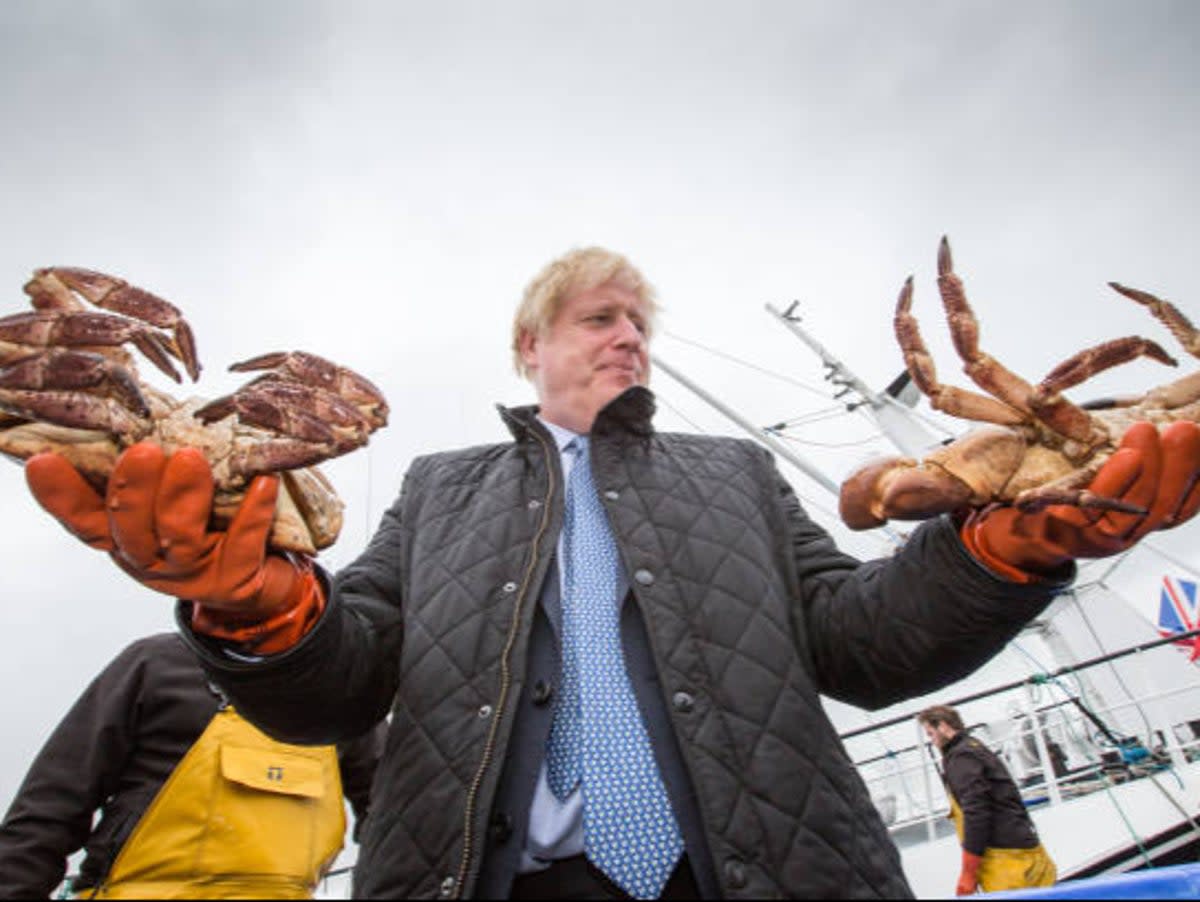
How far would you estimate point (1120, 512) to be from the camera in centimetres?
123

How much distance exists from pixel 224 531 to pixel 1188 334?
2233 mm

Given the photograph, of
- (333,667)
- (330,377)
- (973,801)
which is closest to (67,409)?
(330,377)

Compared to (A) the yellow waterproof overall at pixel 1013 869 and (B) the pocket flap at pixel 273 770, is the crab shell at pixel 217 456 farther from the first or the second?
(A) the yellow waterproof overall at pixel 1013 869

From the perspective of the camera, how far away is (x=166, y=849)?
2141 millimetres

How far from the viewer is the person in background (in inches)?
48.3

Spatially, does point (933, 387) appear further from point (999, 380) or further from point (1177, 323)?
point (1177, 323)

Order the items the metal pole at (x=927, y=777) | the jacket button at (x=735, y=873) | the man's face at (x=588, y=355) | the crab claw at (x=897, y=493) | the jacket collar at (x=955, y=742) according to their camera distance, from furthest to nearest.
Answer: the metal pole at (x=927, y=777) → the jacket collar at (x=955, y=742) → the man's face at (x=588, y=355) → the crab claw at (x=897, y=493) → the jacket button at (x=735, y=873)

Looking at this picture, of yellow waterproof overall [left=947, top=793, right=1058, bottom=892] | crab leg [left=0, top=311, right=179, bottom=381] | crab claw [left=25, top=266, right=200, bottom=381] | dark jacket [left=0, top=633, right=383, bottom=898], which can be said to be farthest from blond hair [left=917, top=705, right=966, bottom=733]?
crab leg [left=0, top=311, right=179, bottom=381]

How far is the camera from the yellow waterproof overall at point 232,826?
212 cm

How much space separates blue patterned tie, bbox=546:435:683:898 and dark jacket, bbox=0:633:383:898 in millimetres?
1741

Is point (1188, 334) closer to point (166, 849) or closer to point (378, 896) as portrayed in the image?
point (378, 896)

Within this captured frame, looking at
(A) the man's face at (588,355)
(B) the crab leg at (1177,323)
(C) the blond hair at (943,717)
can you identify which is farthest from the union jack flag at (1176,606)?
(A) the man's face at (588,355)

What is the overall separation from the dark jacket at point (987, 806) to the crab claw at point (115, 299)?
6272 millimetres

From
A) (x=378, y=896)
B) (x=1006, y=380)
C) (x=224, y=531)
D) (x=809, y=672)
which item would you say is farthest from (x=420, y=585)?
(x=1006, y=380)
